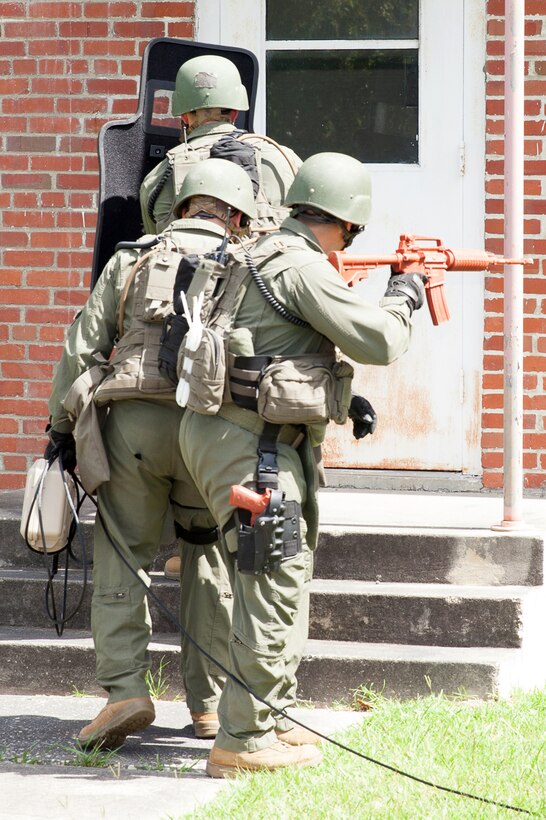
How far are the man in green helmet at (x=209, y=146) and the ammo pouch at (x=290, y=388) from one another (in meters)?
1.27

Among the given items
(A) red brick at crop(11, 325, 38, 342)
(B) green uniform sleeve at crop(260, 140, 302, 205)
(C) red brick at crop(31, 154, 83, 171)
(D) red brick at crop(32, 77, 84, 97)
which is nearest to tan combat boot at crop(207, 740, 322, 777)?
(B) green uniform sleeve at crop(260, 140, 302, 205)

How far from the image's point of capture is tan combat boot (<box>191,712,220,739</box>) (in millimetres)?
4836

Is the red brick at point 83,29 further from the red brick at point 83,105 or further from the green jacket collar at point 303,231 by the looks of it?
the green jacket collar at point 303,231

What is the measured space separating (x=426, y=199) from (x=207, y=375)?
300 centimetres

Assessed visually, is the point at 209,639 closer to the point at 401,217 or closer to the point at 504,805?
the point at 504,805

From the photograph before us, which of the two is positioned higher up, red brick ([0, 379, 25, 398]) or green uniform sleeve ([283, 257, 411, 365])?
green uniform sleeve ([283, 257, 411, 365])

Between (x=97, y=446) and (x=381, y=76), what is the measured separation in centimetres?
323

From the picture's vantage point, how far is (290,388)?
424cm

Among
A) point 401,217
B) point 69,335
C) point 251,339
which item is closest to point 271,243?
point 251,339

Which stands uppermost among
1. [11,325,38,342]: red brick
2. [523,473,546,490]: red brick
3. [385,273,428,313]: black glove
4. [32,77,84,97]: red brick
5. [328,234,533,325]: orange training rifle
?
[32,77,84,97]: red brick

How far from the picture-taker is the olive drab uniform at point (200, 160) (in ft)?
18.1

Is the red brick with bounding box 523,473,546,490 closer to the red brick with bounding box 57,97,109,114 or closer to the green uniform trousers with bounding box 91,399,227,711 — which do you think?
the green uniform trousers with bounding box 91,399,227,711

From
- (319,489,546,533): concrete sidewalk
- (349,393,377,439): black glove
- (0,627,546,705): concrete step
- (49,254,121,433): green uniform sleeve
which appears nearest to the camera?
(49,254,121,433): green uniform sleeve

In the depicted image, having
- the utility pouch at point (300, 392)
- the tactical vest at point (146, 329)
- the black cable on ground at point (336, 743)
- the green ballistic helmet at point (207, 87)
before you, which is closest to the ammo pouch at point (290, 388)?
the utility pouch at point (300, 392)
